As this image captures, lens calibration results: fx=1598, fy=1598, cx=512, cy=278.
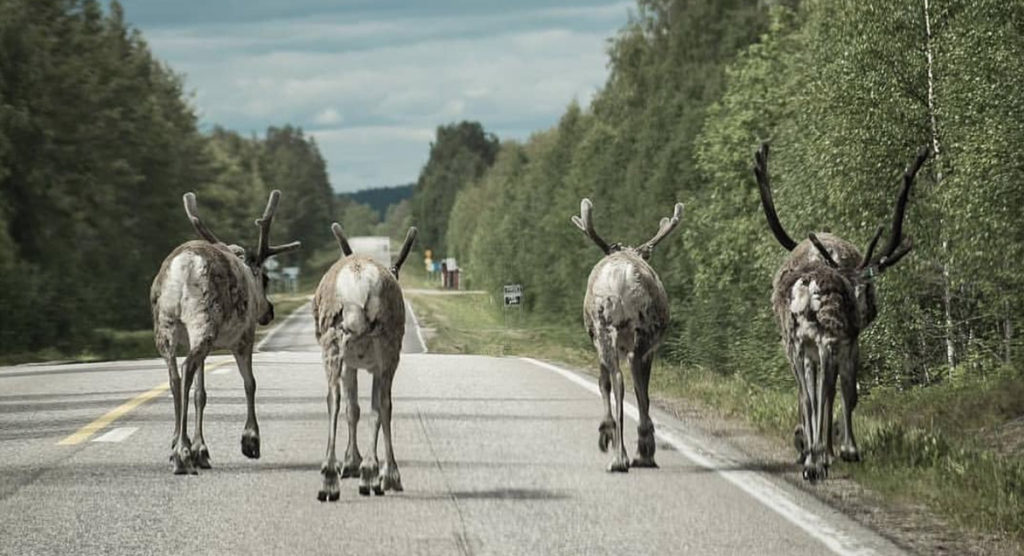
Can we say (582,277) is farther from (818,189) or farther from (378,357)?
(378,357)

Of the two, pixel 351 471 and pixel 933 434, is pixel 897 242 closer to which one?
pixel 933 434

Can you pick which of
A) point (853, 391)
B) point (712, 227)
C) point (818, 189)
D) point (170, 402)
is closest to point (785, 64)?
point (712, 227)

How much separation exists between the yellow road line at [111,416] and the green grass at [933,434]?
5.63m

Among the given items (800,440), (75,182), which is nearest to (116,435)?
(800,440)

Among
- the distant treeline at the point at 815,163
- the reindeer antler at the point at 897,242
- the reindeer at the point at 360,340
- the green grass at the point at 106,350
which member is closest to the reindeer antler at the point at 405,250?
the reindeer at the point at 360,340

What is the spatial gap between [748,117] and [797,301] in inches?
1599

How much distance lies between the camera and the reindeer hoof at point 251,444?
11.2 metres

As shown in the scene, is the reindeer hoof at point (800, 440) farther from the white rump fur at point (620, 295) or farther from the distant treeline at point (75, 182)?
the distant treeline at point (75, 182)

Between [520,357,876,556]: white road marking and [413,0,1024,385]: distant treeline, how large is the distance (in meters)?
13.9

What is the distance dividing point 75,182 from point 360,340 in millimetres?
46553

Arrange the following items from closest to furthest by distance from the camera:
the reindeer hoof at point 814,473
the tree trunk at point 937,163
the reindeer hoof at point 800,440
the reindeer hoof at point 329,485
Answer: the reindeer hoof at point 329,485 → the reindeer hoof at point 814,473 → the reindeer hoof at point 800,440 → the tree trunk at point 937,163

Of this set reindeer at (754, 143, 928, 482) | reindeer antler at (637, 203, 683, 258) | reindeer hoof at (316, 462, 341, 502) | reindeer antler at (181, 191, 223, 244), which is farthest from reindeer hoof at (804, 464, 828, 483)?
reindeer antler at (181, 191, 223, 244)

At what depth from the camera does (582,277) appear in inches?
2589

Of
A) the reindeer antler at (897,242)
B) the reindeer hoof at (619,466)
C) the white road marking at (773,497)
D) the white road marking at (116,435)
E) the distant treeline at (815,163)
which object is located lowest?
the white road marking at (773,497)
